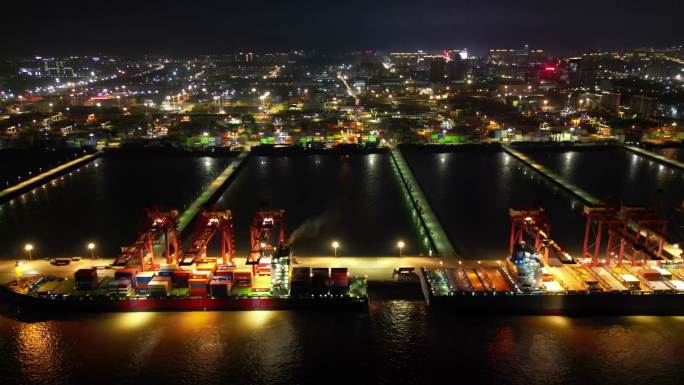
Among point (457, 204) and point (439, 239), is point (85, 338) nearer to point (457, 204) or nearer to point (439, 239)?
point (439, 239)

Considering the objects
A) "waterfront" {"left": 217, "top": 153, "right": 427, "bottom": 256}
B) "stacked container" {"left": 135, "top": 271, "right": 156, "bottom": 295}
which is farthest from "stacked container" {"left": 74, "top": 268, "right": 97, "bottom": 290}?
"waterfront" {"left": 217, "top": 153, "right": 427, "bottom": 256}

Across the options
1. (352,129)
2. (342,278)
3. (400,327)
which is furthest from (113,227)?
(352,129)

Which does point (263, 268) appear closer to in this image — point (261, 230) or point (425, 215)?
point (261, 230)

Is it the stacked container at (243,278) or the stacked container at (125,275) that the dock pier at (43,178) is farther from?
the stacked container at (243,278)

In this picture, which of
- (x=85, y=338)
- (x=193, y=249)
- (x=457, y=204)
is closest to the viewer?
(x=85, y=338)

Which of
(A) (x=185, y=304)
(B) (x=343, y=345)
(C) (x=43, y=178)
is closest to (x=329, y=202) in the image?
(A) (x=185, y=304)

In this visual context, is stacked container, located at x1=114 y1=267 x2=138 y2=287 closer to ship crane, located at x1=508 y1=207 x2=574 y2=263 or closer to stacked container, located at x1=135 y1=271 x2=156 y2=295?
stacked container, located at x1=135 y1=271 x2=156 y2=295
